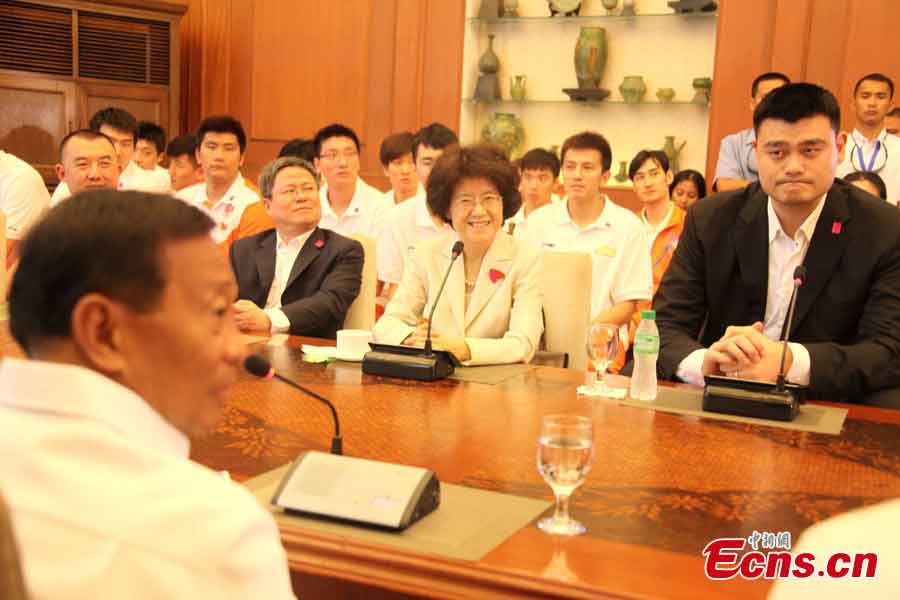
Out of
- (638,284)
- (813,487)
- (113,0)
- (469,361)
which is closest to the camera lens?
(813,487)

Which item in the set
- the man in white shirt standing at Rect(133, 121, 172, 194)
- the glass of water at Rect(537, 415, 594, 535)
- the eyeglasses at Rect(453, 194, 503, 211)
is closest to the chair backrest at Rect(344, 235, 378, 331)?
the eyeglasses at Rect(453, 194, 503, 211)

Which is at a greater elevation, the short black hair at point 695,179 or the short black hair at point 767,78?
the short black hair at point 767,78

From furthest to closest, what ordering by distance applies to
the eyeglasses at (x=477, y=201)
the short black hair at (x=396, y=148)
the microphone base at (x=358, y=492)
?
the short black hair at (x=396, y=148) < the eyeglasses at (x=477, y=201) < the microphone base at (x=358, y=492)

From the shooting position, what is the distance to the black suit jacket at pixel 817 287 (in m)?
2.61

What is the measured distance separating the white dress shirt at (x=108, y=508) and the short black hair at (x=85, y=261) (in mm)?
57

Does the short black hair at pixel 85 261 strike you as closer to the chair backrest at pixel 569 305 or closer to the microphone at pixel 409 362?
the microphone at pixel 409 362

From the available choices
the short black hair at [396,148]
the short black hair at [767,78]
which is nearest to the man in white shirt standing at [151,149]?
the short black hair at [396,148]

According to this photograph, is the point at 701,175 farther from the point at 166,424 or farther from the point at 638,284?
the point at 166,424

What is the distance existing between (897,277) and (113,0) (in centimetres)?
609

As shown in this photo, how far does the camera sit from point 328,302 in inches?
136

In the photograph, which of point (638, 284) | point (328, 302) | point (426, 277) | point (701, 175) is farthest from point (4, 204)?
point (701, 175)

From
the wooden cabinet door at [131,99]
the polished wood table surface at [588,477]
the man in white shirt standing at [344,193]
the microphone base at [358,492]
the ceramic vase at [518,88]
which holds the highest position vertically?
the ceramic vase at [518,88]

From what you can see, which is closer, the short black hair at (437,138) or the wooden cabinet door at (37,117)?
the short black hair at (437,138)

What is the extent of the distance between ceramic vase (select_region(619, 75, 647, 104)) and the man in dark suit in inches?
128
